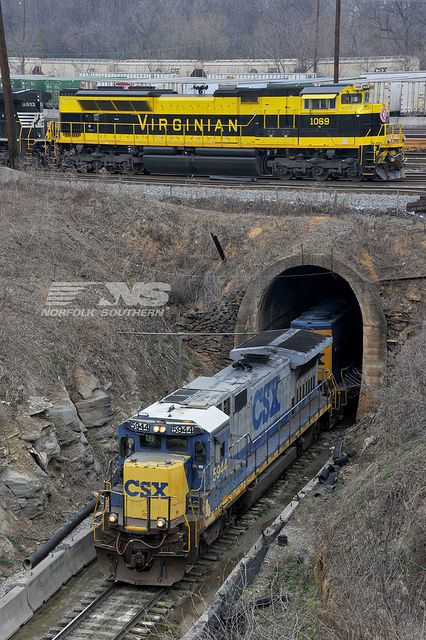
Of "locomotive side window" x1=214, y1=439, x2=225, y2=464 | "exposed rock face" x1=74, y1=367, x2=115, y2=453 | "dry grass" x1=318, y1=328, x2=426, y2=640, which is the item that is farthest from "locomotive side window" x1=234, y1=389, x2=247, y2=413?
"exposed rock face" x1=74, y1=367, x2=115, y2=453

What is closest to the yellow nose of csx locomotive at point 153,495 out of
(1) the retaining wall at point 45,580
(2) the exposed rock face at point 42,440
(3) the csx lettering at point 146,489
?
(3) the csx lettering at point 146,489

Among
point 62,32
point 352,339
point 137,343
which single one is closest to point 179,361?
point 137,343

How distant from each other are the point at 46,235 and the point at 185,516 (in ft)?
41.7

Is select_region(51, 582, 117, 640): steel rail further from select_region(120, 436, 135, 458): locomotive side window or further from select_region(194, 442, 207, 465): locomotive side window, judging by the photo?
select_region(194, 442, 207, 465): locomotive side window

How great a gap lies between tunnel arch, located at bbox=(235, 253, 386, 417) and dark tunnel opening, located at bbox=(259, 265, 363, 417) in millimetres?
42

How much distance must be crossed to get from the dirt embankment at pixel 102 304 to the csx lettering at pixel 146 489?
248 centimetres

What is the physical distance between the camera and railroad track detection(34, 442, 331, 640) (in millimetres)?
13863

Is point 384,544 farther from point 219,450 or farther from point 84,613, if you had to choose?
point 84,613

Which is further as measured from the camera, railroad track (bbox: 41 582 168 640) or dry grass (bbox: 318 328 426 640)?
railroad track (bbox: 41 582 168 640)

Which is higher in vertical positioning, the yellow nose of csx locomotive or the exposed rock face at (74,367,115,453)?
the yellow nose of csx locomotive

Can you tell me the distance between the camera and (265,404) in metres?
18.7

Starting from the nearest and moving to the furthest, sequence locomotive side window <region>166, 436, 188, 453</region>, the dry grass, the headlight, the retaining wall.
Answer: the dry grass < the retaining wall < the headlight < locomotive side window <region>166, 436, 188, 453</region>

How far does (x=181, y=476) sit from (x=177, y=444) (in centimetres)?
70

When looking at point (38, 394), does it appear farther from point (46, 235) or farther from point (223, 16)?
point (223, 16)
